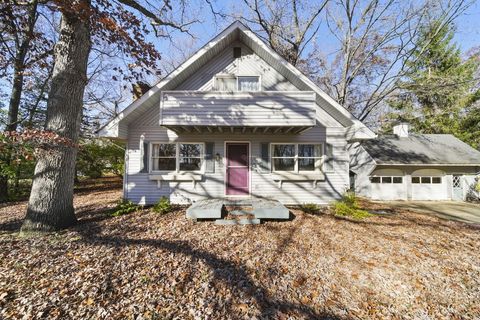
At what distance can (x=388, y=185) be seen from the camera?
1229cm

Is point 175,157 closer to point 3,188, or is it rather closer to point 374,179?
point 3,188

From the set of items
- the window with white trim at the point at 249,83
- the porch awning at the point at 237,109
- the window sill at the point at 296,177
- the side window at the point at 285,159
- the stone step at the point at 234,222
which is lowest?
the stone step at the point at 234,222

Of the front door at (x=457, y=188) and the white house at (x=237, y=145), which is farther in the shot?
the front door at (x=457, y=188)

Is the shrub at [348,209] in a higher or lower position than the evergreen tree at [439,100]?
lower

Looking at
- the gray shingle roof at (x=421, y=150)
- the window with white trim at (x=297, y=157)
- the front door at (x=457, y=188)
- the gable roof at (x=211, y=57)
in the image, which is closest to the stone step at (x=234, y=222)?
the window with white trim at (x=297, y=157)

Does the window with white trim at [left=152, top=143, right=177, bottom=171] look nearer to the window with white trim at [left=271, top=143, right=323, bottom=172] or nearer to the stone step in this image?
the stone step

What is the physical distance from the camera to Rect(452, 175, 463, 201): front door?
12.2m

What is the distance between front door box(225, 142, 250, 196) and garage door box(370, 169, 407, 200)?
29.5 ft

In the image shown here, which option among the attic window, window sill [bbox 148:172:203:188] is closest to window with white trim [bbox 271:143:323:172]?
window sill [bbox 148:172:203:188]

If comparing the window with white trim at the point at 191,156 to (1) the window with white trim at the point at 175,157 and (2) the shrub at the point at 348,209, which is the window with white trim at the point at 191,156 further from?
(2) the shrub at the point at 348,209

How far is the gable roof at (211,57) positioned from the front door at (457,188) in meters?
9.98

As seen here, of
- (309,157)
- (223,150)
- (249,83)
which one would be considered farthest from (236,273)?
(249,83)

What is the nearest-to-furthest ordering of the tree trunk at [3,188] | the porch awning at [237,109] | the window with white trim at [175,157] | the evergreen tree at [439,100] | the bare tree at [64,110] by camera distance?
the bare tree at [64,110]
the porch awning at [237,109]
the window with white trim at [175,157]
the tree trunk at [3,188]
the evergreen tree at [439,100]

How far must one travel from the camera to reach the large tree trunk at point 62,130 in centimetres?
490
